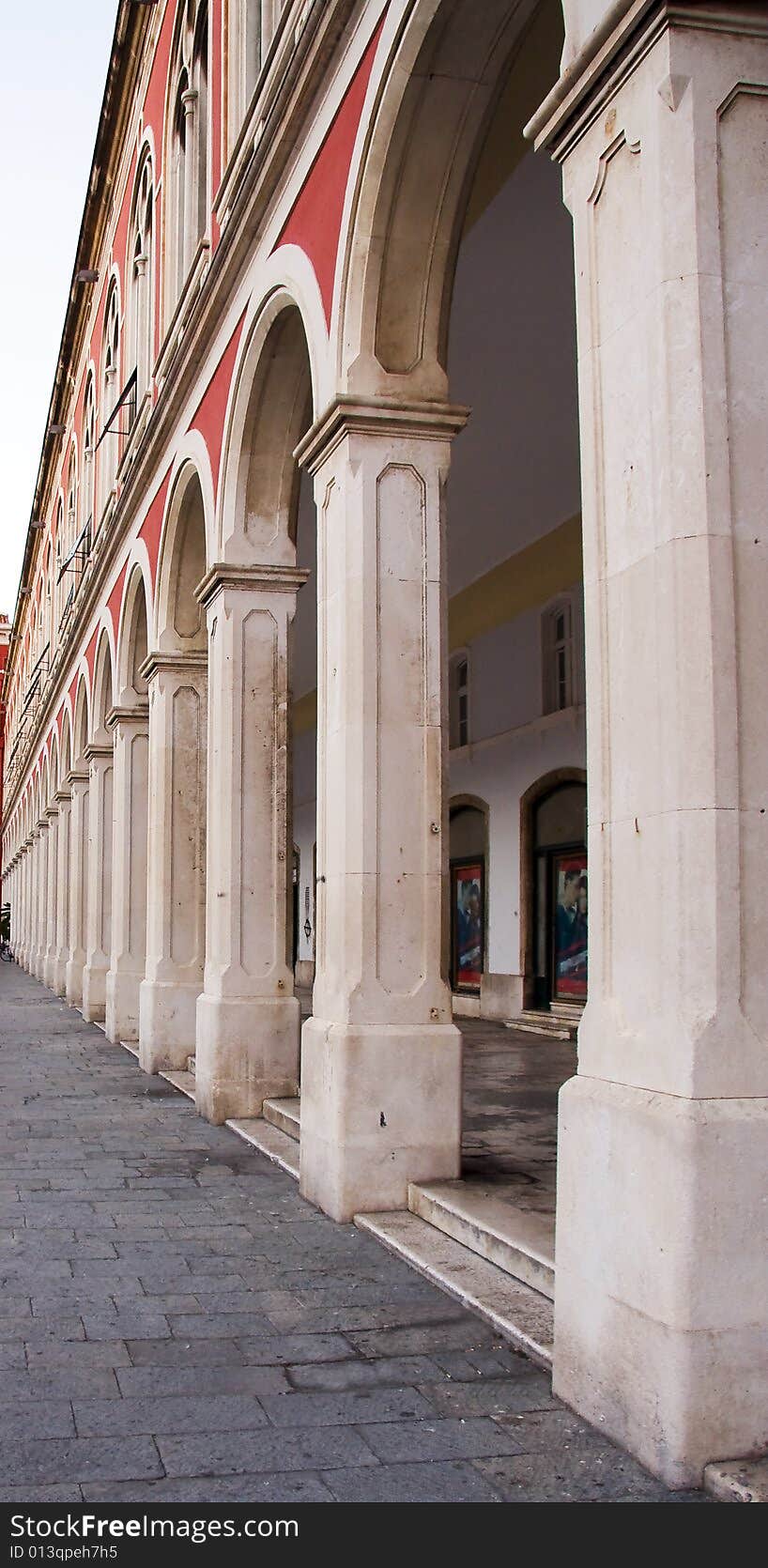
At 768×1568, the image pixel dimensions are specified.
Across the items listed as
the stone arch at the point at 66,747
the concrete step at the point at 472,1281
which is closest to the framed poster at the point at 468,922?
the stone arch at the point at 66,747

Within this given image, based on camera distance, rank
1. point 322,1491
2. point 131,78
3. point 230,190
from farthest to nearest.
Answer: point 131,78, point 230,190, point 322,1491

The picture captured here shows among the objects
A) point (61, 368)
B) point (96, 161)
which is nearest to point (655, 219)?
point (96, 161)

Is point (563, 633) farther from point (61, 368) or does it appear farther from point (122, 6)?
point (61, 368)

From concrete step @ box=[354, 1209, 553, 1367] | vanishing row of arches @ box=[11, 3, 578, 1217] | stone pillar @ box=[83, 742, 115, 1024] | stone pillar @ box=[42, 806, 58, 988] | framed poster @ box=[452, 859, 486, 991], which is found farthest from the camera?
stone pillar @ box=[42, 806, 58, 988]

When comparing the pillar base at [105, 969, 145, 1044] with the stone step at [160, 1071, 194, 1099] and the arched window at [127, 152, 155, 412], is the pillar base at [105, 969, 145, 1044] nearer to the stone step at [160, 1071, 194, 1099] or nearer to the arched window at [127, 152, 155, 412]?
the stone step at [160, 1071, 194, 1099]

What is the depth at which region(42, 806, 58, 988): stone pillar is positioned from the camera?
28.2 meters

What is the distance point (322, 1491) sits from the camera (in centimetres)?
338

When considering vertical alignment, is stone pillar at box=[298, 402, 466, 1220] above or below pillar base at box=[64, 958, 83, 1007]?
above

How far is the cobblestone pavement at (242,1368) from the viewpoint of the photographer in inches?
137

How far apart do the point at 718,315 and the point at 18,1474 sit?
11.2 ft

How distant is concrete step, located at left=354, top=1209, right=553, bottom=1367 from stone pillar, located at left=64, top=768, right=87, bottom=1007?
54.1 feet

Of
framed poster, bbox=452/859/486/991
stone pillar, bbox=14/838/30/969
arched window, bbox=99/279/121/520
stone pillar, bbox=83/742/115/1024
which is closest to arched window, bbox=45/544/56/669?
stone pillar, bbox=14/838/30/969

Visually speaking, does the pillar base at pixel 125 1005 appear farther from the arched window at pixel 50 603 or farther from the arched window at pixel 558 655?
the arched window at pixel 50 603

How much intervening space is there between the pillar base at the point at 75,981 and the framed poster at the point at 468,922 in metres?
6.24
